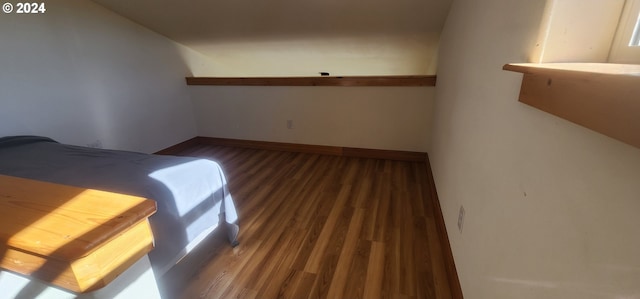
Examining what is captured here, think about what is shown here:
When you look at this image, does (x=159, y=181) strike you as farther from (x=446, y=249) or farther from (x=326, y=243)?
(x=446, y=249)

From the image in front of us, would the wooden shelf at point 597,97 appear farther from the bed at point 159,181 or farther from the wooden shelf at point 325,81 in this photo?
the wooden shelf at point 325,81

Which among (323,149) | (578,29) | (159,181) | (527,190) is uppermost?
(578,29)

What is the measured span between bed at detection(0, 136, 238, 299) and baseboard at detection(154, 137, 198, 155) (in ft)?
Answer: 4.89

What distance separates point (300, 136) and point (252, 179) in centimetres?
98

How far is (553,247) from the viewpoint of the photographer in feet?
1.81

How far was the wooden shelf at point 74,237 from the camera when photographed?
0.43 metres

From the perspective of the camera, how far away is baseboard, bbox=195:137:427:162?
3006mm

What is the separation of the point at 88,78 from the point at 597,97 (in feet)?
11.4

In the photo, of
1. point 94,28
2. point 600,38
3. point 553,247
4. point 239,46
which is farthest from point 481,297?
point 94,28

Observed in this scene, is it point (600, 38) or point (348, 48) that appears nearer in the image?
point (600, 38)

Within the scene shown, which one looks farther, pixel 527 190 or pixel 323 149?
pixel 323 149

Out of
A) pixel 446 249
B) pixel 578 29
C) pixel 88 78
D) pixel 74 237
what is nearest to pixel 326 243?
pixel 446 249

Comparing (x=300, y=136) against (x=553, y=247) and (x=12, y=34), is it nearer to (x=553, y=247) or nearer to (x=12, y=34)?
(x=12, y=34)

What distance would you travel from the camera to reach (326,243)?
5.44ft
